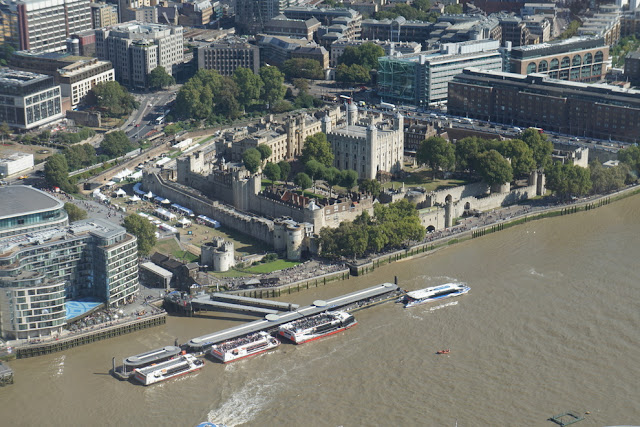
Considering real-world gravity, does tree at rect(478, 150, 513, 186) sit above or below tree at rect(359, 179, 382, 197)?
above

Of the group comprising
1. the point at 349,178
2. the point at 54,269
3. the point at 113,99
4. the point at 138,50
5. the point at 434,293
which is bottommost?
the point at 434,293

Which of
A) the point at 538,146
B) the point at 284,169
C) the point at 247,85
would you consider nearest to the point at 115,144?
the point at 284,169

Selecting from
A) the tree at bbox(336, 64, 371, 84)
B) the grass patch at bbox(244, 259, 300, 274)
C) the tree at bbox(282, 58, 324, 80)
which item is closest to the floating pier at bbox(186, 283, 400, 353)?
the grass patch at bbox(244, 259, 300, 274)

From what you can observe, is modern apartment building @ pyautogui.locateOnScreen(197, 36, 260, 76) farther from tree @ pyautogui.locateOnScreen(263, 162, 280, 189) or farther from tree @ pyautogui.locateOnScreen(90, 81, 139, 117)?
tree @ pyautogui.locateOnScreen(263, 162, 280, 189)

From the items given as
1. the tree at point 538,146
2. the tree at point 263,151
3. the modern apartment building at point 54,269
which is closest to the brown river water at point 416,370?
the modern apartment building at point 54,269

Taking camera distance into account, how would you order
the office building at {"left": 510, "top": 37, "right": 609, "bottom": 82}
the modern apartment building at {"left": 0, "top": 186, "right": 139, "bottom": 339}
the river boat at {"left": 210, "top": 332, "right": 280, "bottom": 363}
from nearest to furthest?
the river boat at {"left": 210, "top": 332, "right": 280, "bottom": 363}, the modern apartment building at {"left": 0, "top": 186, "right": 139, "bottom": 339}, the office building at {"left": 510, "top": 37, "right": 609, "bottom": 82}

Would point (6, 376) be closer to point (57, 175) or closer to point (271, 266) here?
point (271, 266)
